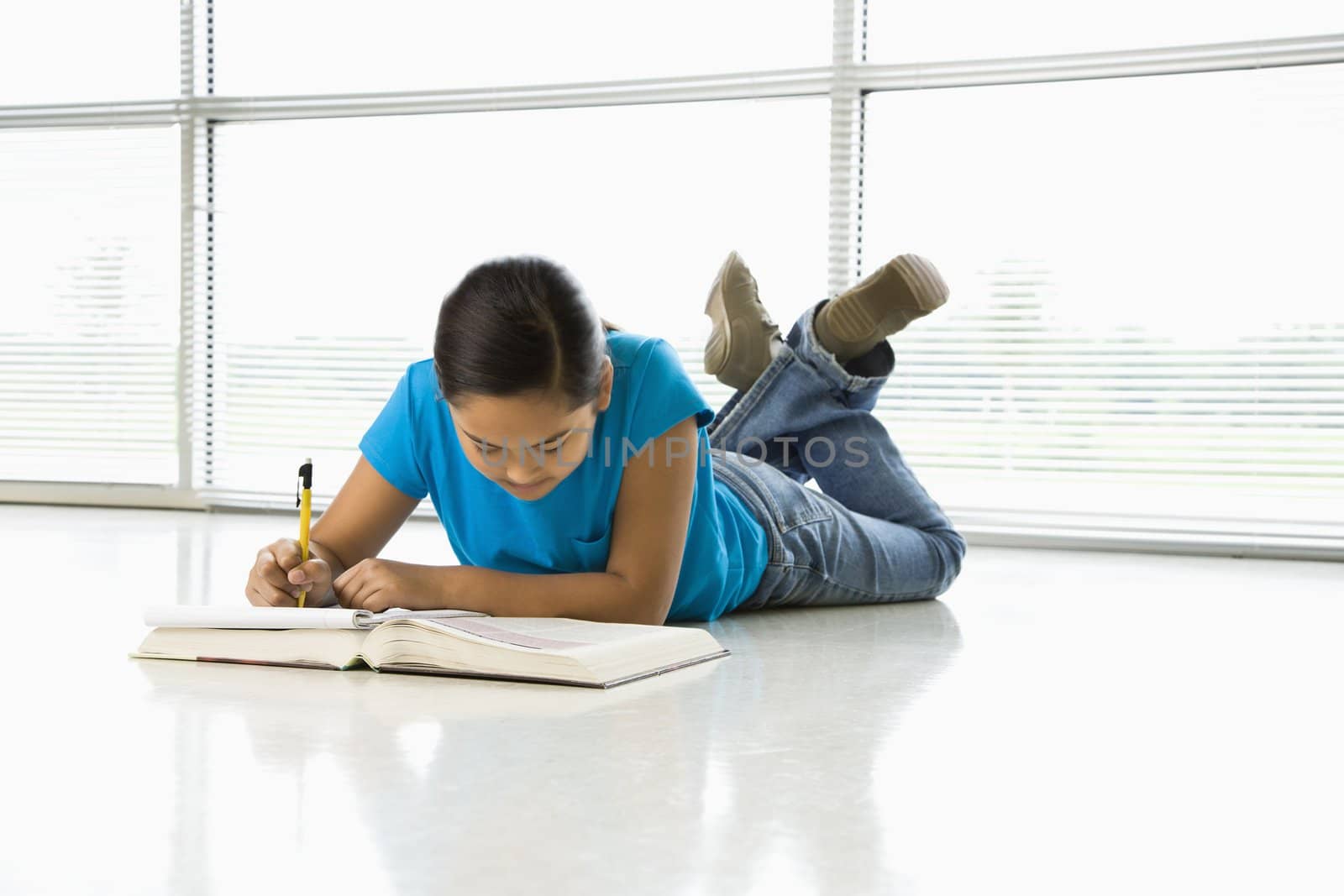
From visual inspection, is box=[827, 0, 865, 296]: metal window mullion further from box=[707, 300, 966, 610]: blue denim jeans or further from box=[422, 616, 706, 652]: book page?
box=[422, 616, 706, 652]: book page

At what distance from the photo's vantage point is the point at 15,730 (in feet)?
4.11

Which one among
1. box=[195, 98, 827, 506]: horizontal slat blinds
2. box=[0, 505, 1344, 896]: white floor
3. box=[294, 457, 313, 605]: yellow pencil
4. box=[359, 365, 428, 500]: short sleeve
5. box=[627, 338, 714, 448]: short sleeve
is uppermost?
box=[195, 98, 827, 506]: horizontal slat blinds

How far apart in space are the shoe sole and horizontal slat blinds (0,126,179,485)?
285 cm

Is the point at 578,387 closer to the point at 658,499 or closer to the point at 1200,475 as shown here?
the point at 658,499

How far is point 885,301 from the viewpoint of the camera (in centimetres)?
219

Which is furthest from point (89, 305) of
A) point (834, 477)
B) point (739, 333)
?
point (834, 477)

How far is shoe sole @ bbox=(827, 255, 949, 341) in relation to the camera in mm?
2176

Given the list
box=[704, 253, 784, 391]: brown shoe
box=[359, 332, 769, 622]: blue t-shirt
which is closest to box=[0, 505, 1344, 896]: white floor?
box=[359, 332, 769, 622]: blue t-shirt

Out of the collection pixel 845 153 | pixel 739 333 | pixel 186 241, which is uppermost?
pixel 845 153

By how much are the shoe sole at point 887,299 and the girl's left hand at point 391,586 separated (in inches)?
A: 35.2

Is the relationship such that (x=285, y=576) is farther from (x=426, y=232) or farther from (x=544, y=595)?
(x=426, y=232)

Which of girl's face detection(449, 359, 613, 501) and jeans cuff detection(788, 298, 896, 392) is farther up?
jeans cuff detection(788, 298, 896, 392)

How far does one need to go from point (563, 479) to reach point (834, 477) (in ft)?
2.71

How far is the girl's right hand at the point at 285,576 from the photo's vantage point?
1.59 meters
